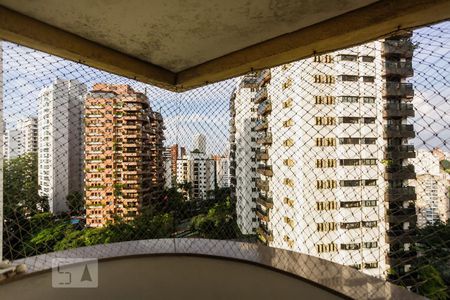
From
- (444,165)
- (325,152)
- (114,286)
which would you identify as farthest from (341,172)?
(114,286)

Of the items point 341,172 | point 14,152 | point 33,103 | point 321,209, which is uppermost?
point 33,103

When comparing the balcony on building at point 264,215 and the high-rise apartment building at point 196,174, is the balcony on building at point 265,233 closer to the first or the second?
the balcony on building at point 264,215

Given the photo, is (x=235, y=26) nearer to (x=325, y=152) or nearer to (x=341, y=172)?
(x=325, y=152)

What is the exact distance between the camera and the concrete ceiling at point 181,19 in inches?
31.4

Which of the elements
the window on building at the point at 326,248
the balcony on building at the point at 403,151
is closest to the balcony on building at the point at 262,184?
the window on building at the point at 326,248

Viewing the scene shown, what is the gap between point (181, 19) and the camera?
2.88 feet

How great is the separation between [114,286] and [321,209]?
1287 cm

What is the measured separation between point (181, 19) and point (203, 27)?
89 mm

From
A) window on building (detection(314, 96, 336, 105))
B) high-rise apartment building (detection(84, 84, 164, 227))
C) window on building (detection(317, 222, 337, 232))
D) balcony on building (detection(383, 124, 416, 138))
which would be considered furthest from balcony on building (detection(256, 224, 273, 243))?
balcony on building (detection(383, 124, 416, 138))

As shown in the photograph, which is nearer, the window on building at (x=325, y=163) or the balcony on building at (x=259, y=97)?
the balcony on building at (x=259, y=97)

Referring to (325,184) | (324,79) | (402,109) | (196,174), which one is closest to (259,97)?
(196,174)

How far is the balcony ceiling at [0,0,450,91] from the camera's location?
795 mm

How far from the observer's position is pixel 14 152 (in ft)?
5.69

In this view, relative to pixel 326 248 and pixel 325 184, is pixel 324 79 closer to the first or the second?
pixel 325 184
